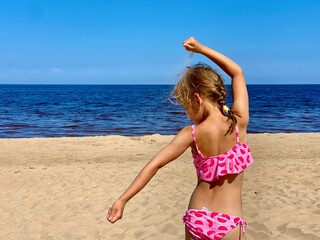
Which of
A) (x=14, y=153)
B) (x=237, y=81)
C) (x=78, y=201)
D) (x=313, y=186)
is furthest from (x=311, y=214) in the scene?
(x=14, y=153)

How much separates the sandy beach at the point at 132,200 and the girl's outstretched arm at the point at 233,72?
3.52m

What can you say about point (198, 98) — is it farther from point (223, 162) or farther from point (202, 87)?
point (223, 162)

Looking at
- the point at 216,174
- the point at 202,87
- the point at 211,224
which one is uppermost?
the point at 202,87

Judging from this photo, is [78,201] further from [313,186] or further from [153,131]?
[153,131]

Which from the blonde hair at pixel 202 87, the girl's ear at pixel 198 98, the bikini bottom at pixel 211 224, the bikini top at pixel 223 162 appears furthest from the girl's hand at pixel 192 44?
the bikini bottom at pixel 211 224

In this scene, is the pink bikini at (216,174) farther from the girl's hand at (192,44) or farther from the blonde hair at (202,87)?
the girl's hand at (192,44)

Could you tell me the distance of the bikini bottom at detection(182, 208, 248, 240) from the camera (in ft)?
7.42

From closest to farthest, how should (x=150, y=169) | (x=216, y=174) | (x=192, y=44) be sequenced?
(x=150, y=169)
(x=216, y=174)
(x=192, y=44)

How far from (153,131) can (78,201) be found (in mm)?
13893

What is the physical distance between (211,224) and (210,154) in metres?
0.36

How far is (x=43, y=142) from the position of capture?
52.2ft

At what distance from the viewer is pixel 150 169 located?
2.12 m

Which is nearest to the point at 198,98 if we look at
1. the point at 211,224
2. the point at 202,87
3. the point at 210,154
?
the point at 202,87

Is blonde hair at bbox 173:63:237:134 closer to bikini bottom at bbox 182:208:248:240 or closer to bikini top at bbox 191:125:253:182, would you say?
bikini top at bbox 191:125:253:182
